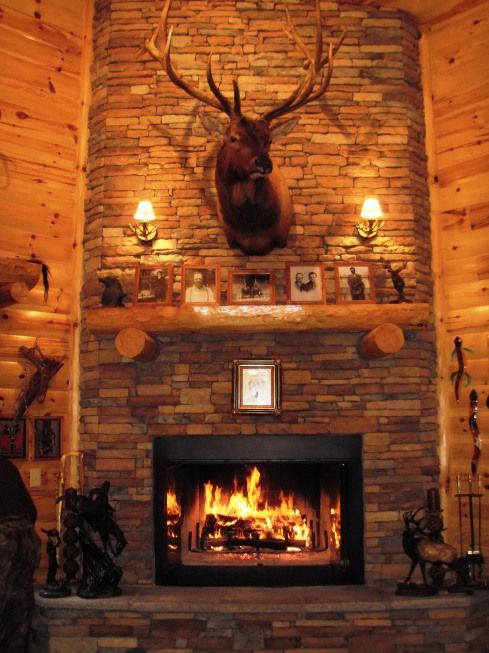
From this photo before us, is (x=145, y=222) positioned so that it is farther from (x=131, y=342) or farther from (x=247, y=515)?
(x=247, y=515)

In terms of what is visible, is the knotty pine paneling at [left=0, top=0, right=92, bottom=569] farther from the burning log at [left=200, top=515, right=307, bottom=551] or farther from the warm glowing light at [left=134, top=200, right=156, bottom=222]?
the burning log at [left=200, top=515, right=307, bottom=551]

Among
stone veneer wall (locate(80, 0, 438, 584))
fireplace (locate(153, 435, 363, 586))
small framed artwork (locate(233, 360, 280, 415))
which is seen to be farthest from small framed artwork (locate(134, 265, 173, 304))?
fireplace (locate(153, 435, 363, 586))

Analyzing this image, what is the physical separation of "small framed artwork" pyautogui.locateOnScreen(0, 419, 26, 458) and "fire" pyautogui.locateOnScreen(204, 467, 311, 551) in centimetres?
129

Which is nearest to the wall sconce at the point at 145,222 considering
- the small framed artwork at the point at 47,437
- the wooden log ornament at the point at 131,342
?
the wooden log ornament at the point at 131,342

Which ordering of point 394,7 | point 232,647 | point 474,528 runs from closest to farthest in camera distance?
point 232,647
point 474,528
point 394,7

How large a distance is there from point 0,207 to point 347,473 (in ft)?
9.90

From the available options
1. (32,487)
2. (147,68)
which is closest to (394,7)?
(147,68)

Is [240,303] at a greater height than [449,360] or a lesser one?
greater

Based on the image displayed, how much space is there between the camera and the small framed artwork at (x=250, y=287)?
193 inches

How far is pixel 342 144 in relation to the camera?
5.21 m

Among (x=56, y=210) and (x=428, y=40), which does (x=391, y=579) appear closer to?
(x=56, y=210)

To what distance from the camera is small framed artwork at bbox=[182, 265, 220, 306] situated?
492 centimetres

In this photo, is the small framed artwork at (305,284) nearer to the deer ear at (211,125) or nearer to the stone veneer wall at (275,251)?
the stone veneer wall at (275,251)

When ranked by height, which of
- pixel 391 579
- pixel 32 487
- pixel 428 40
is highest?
pixel 428 40
